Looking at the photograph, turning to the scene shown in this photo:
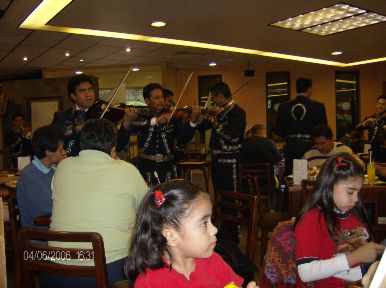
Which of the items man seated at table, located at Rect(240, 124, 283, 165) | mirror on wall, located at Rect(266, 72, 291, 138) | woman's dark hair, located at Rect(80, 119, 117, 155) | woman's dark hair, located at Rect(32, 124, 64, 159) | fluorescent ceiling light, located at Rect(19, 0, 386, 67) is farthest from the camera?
mirror on wall, located at Rect(266, 72, 291, 138)

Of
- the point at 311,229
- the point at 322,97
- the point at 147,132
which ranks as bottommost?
the point at 311,229

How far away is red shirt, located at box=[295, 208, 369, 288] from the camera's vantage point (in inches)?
64.1

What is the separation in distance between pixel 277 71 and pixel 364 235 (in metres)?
9.10

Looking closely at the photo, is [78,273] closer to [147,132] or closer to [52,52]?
[147,132]

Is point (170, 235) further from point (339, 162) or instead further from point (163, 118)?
point (163, 118)

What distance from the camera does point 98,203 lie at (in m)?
1.78

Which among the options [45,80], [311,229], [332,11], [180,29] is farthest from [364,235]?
[45,80]

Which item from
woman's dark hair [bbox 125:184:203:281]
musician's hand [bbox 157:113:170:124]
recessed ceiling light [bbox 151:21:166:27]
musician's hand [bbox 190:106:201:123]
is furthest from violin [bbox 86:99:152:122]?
woman's dark hair [bbox 125:184:203:281]

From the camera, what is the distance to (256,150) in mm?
5094

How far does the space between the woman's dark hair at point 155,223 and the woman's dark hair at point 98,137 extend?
744 mm

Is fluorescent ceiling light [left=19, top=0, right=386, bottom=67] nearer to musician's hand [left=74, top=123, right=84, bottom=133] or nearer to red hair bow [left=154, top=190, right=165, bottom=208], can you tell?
musician's hand [left=74, top=123, right=84, bottom=133]

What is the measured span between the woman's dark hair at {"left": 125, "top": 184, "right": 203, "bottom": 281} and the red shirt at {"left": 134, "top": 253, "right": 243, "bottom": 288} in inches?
1.2

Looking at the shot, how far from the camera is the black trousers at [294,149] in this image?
4648mm

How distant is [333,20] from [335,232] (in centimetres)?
464
